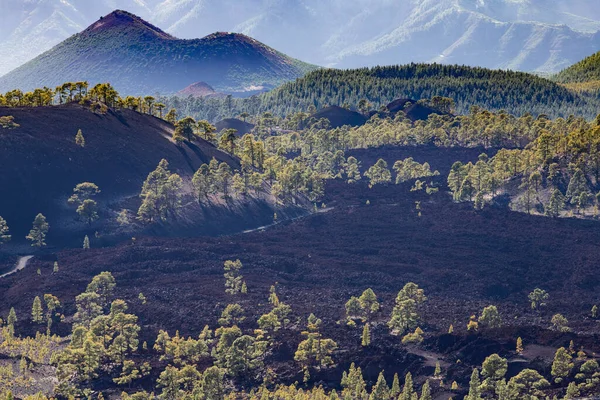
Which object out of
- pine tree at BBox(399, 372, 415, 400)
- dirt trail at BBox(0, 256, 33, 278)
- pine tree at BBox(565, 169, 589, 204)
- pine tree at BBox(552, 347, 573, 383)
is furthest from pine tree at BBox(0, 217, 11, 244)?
pine tree at BBox(565, 169, 589, 204)

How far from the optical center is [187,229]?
18075cm

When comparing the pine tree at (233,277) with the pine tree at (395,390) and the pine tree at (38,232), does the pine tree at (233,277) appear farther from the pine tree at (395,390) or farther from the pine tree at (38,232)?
the pine tree at (395,390)

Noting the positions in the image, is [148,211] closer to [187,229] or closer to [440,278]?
[187,229]

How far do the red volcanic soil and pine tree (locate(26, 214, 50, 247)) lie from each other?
19.7ft

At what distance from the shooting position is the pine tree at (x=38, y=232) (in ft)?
534

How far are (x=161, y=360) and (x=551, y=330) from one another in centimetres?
4804

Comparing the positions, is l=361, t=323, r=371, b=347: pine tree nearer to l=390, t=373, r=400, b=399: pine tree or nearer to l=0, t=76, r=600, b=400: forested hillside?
l=0, t=76, r=600, b=400: forested hillside

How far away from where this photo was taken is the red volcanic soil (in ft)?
368

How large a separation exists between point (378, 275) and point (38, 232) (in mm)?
59828

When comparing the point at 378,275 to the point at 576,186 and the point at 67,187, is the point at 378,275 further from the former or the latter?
the point at 67,187

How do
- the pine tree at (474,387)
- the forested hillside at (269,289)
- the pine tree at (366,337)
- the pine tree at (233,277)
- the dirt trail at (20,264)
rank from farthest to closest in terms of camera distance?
the dirt trail at (20,264), the pine tree at (233,277), the pine tree at (366,337), the forested hillside at (269,289), the pine tree at (474,387)

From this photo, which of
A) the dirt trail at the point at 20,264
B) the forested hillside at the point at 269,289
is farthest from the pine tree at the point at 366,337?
the dirt trail at the point at 20,264

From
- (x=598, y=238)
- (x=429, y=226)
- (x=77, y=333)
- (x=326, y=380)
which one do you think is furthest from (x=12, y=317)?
(x=598, y=238)

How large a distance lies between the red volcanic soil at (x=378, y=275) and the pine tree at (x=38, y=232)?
6008 millimetres
